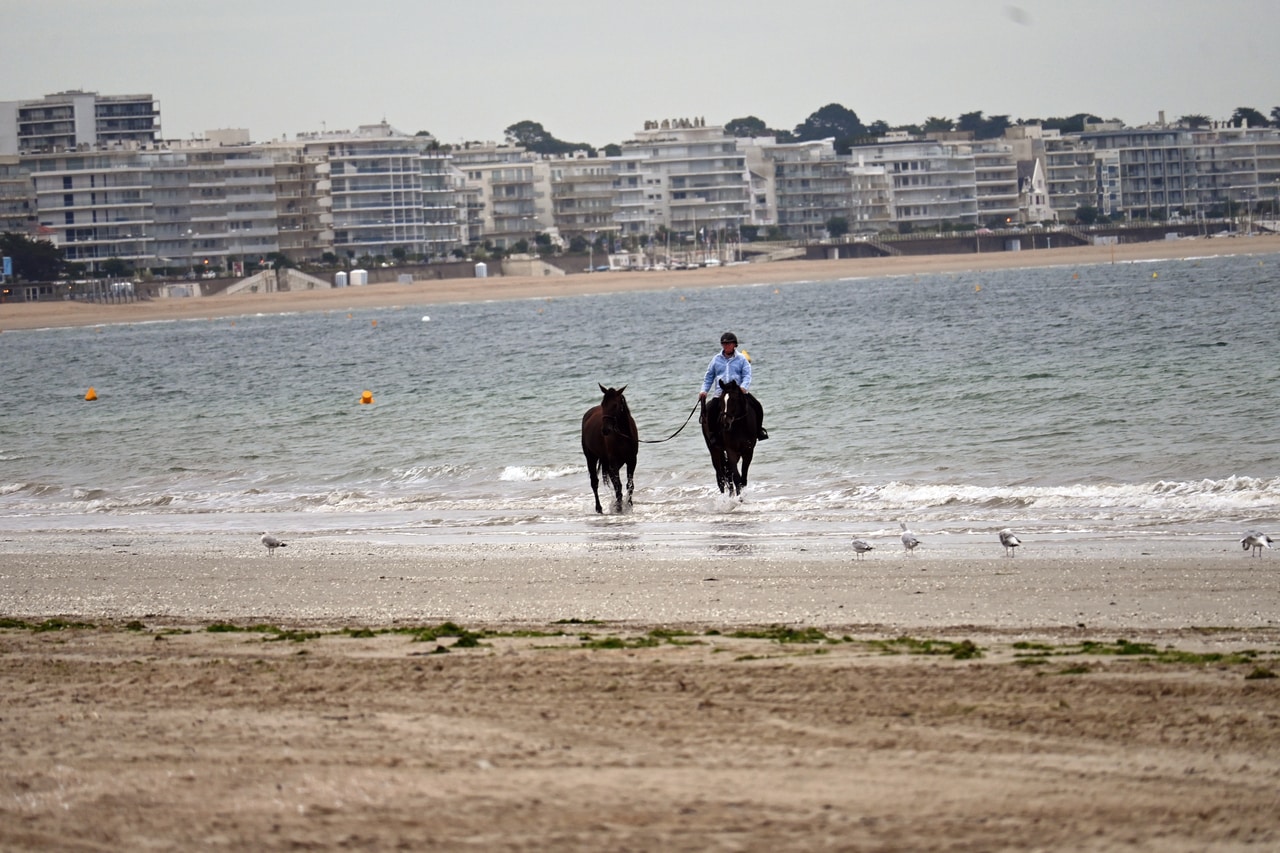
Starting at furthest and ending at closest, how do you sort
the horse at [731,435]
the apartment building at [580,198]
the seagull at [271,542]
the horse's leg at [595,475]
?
the apartment building at [580,198] < the horse's leg at [595,475] < the horse at [731,435] < the seagull at [271,542]

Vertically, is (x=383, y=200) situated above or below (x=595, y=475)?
above

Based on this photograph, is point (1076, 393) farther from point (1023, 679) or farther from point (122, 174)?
point (122, 174)

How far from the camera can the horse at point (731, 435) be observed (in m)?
17.0

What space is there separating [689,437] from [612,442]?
7076mm

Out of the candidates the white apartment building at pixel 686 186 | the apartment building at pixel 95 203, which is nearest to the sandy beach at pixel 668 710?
the apartment building at pixel 95 203

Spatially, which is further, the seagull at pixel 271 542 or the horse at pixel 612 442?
the horse at pixel 612 442

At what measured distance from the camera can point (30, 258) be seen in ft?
482

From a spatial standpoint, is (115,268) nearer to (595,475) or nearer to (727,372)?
(595,475)

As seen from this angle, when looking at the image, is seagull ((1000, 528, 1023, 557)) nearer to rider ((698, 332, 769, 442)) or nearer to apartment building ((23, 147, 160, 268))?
rider ((698, 332, 769, 442))

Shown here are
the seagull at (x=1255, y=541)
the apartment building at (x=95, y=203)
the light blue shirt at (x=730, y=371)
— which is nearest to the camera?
the seagull at (x=1255, y=541)

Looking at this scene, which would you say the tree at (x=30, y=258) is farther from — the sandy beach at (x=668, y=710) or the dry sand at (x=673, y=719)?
the dry sand at (x=673, y=719)

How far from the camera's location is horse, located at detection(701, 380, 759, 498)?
1703 cm

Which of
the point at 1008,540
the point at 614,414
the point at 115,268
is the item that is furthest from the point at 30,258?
the point at 1008,540

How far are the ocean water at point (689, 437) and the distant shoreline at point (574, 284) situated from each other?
6173cm
